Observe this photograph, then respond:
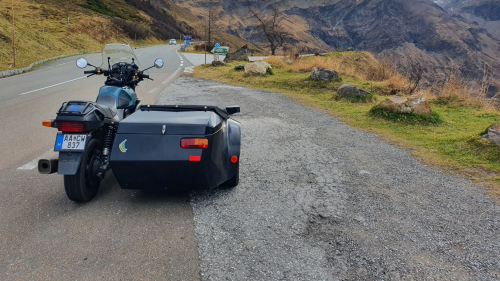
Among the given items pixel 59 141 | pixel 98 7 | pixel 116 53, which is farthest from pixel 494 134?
pixel 98 7

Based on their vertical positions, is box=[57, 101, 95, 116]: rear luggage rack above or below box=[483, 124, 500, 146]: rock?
above

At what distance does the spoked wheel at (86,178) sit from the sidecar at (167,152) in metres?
0.41

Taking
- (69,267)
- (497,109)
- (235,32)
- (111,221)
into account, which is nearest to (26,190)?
(111,221)

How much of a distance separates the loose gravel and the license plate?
53.0 inches

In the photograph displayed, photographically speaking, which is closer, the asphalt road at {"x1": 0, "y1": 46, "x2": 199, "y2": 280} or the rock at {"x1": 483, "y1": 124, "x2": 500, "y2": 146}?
the asphalt road at {"x1": 0, "y1": 46, "x2": 199, "y2": 280}

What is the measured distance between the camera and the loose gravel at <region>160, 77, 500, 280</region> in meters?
2.91

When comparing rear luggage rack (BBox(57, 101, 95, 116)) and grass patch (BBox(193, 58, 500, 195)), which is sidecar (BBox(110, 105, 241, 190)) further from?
grass patch (BBox(193, 58, 500, 195))

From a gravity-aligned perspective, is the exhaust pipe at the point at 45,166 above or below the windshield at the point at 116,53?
below

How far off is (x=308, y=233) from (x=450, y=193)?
225 centimetres

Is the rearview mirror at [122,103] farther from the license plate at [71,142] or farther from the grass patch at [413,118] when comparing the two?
the grass patch at [413,118]

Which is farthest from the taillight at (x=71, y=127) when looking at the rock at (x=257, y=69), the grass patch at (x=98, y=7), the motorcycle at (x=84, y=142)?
the grass patch at (x=98, y=7)

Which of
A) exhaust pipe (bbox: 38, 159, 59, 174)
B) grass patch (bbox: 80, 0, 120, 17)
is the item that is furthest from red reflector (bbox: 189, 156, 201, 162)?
grass patch (bbox: 80, 0, 120, 17)

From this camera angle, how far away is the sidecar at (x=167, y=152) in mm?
3568

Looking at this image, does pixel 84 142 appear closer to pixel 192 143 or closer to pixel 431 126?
pixel 192 143
